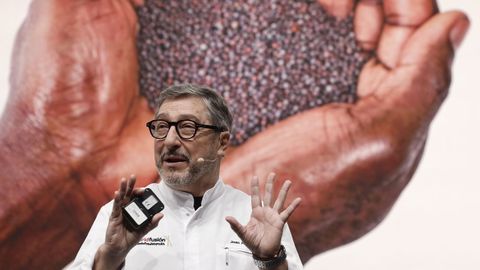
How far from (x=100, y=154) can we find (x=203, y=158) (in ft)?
3.14

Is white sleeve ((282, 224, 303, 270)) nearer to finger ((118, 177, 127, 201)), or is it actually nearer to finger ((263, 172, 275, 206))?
finger ((263, 172, 275, 206))

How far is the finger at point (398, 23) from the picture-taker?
2.38 metres

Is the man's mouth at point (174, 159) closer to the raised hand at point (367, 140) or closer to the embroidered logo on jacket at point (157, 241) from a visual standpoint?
the embroidered logo on jacket at point (157, 241)

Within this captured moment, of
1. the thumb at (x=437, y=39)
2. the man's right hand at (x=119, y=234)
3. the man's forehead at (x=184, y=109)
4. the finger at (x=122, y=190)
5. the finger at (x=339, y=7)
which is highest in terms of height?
the man's forehead at (x=184, y=109)

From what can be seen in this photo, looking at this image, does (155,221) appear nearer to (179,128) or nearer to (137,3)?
(179,128)

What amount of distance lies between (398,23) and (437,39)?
15 centimetres

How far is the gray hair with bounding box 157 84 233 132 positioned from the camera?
1438 mm

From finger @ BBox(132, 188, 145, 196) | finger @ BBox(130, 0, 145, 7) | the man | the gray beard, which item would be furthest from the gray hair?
finger @ BBox(130, 0, 145, 7)

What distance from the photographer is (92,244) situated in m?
1.34

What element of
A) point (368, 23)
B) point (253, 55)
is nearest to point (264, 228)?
point (253, 55)

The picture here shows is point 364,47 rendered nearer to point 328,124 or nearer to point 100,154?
point 328,124

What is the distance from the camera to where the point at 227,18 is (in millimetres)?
2443

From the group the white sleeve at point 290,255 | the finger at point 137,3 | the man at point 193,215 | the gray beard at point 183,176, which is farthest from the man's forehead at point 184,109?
the finger at point 137,3

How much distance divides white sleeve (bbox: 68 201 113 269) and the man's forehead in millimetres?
236
